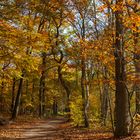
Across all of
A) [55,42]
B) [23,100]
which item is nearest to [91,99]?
[55,42]

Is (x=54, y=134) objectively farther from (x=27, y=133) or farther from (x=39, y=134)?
(x=27, y=133)

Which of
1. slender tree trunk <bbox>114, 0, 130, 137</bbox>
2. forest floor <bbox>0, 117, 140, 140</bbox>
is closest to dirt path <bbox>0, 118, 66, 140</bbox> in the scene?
forest floor <bbox>0, 117, 140, 140</bbox>

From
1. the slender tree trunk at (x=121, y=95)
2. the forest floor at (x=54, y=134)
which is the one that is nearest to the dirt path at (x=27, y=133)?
the forest floor at (x=54, y=134)

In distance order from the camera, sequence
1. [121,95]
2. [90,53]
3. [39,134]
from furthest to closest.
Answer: [39,134], [90,53], [121,95]

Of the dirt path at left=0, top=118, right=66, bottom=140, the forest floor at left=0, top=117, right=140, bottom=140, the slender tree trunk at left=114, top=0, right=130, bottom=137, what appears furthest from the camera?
the dirt path at left=0, top=118, right=66, bottom=140

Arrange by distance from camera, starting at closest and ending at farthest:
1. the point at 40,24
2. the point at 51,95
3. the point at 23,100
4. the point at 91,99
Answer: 1. the point at 91,99
2. the point at 40,24
3. the point at 23,100
4. the point at 51,95

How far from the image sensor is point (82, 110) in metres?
24.0

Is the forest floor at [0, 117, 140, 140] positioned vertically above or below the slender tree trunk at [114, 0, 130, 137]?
below

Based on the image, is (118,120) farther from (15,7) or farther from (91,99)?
(91,99)

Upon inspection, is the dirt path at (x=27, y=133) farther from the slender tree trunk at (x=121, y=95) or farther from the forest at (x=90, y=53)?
the slender tree trunk at (x=121, y=95)

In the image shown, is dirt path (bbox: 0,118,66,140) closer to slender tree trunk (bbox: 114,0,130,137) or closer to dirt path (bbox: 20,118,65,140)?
dirt path (bbox: 20,118,65,140)

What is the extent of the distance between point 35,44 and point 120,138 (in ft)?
44.7

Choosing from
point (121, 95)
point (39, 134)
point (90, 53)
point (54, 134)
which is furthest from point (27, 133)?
point (121, 95)

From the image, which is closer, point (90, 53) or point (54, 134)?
point (90, 53)
